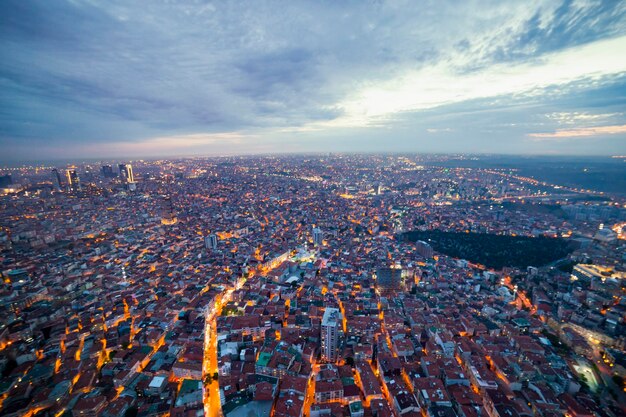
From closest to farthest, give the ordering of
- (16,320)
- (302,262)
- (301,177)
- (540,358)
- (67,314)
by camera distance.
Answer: (540,358), (16,320), (67,314), (302,262), (301,177)

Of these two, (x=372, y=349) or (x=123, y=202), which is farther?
(x=123, y=202)

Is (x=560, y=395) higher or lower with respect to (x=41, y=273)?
lower

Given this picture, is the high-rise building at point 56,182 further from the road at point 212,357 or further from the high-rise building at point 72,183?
the road at point 212,357

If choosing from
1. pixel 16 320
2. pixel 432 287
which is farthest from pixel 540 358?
pixel 16 320

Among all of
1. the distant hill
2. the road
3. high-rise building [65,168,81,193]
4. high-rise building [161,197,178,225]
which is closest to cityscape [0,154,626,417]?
the road

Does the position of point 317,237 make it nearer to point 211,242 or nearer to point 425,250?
point 425,250

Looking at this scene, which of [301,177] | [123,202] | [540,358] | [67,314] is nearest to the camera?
[540,358]

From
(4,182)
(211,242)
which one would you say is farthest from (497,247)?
(4,182)

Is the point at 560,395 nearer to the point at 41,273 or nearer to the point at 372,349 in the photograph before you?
the point at 372,349
